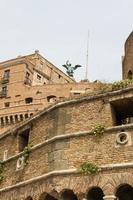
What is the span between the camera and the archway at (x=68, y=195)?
45.4 feet

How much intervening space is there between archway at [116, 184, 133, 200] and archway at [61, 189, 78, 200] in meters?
1.38

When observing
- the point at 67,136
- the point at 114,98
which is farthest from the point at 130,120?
the point at 67,136

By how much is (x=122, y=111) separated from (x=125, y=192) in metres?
2.60

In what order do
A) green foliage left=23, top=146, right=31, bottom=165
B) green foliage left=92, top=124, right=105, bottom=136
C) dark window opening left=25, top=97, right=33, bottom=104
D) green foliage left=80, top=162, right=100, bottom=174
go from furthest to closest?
dark window opening left=25, top=97, right=33, bottom=104 < green foliage left=23, top=146, right=31, bottom=165 < green foliage left=92, top=124, right=105, bottom=136 < green foliage left=80, top=162, right=100, bottom=174

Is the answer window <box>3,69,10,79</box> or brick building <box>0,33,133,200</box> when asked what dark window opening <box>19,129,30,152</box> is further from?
window <box>3,69,10,79</box>

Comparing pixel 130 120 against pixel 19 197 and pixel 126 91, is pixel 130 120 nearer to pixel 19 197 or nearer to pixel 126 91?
pixel 126 91

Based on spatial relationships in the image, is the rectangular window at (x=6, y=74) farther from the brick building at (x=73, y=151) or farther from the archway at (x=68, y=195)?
the archway at (x=68, y=195)

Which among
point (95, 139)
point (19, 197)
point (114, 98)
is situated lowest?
point (19, 197)

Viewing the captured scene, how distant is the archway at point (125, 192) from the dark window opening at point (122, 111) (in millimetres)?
1967

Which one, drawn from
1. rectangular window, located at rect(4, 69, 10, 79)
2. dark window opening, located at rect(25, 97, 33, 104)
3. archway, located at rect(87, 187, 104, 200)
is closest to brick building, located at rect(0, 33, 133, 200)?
archway, located at rect(87, 187, 104, 200)

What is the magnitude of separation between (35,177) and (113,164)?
280 cm

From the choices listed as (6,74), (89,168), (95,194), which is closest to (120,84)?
(89,168)

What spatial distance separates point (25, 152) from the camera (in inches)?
624

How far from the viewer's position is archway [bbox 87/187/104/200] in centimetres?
1351
